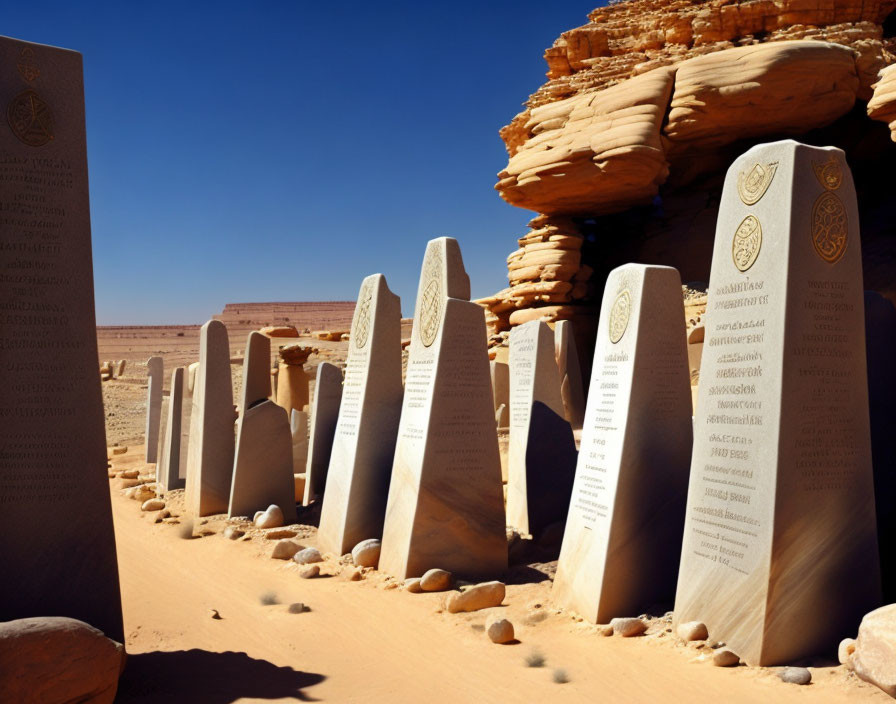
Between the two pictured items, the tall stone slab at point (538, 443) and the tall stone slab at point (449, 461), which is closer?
the tall stone slab at point (449, 461)

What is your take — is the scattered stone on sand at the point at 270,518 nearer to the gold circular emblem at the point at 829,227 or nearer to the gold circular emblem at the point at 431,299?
the gold circular emblem at the point at 431,299

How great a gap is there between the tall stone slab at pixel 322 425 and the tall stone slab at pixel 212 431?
3.61ft

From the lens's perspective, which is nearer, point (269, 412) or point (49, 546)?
point (49, 546)

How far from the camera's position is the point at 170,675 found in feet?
14.4

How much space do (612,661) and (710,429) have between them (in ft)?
5.24

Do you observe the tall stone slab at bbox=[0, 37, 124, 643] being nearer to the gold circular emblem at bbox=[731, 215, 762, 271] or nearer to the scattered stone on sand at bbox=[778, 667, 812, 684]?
the scattered stone on sand at bbox=[778, 667, 812, 684]

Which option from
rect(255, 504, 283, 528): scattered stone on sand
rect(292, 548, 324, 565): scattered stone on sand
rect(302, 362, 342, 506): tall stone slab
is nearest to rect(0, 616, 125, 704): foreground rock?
rect(292, 548, 324, 565): scattered stone on sand

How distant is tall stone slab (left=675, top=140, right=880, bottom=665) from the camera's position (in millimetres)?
4402

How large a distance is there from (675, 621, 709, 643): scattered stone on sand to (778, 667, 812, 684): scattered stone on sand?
0.59 m

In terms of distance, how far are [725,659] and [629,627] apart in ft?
2.58

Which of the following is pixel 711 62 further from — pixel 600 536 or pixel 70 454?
pixel 70 454

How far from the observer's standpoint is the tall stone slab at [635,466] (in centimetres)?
545

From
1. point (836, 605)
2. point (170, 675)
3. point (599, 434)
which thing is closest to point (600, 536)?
point (599, 434)

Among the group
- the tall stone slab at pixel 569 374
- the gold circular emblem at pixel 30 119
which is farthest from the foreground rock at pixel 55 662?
the tall stone slab at pixel 569 374
